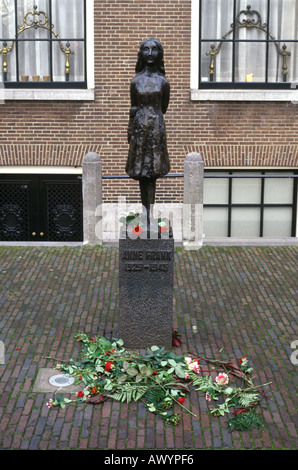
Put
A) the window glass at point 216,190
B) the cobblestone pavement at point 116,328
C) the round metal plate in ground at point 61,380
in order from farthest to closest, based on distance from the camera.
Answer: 1. the window glass at point 216,190
2. the round metal plate in ground at point 61,380
3. the cobblestone pavement at point 116,328

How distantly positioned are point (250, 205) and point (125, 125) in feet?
10.3

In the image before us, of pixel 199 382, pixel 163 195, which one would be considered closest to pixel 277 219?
A: pixel 163 195

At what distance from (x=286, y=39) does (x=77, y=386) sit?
9077 mm

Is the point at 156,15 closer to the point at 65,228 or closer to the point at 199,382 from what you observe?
the point at 65,228

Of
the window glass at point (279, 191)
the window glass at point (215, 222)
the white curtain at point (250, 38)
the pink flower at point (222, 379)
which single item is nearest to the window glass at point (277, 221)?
the window glass at point (279, 191)

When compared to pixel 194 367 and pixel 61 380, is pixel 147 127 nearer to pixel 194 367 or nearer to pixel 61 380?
pixel 194 367

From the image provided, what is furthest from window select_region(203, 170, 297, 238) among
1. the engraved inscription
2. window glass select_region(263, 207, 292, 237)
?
the engraved inscription

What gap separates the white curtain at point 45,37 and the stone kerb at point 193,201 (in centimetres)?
329

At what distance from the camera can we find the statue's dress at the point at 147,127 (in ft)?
23.4

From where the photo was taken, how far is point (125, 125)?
12367 millimetres

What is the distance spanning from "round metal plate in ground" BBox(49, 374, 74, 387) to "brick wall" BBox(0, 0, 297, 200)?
6.30m

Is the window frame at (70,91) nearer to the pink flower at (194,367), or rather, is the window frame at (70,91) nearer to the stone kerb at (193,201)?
the stone kerb at (193,201)

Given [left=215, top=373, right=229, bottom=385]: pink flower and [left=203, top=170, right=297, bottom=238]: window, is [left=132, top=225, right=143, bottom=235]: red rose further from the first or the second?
[left=203, top=170, right=297, bottom=238]: window

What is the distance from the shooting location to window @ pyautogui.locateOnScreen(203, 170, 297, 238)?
507 inches
